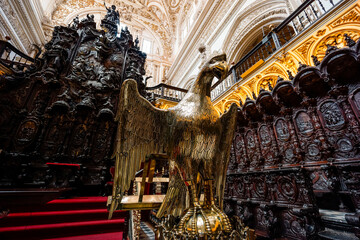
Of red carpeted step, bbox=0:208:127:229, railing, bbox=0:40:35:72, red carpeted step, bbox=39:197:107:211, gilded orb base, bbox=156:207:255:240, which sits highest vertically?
railing, bbox=0:40:35:72

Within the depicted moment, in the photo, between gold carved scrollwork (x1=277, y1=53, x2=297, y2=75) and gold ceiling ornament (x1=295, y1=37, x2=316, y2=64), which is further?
gold carved scrollwork (x1=277, y1=53, x2=297, y2=75)

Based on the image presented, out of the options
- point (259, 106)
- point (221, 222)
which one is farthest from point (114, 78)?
point (221, 222)

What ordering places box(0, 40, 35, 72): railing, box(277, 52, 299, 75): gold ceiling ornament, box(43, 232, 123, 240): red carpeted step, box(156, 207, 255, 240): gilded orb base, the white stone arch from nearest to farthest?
1. box(156, 207, 255, 240): gilded orb base
2. box(43, 232, 123, 240): red carpeted step
3. box(277, 52, 299, 75): gold ceiling ornament
4. box(0, 40, 35, 72): railing
5. the white stone arch

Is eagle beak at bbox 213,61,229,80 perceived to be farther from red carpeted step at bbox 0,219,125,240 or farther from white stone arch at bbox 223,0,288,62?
white stone arch at bbox 223,0,288,62

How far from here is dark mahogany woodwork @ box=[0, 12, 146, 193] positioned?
3693mm

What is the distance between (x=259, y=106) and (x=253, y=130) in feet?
2.87

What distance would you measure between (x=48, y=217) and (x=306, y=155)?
539cm

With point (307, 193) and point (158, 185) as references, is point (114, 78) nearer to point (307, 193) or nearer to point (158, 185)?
point (158, 185)

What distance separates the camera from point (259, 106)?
4.29 meters

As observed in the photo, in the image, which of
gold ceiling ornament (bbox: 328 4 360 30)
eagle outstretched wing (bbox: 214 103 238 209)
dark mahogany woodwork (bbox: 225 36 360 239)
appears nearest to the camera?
eagle outstretched wing (bbox: 214 103 238 209)

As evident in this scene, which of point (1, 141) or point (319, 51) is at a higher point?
point (319, 51)

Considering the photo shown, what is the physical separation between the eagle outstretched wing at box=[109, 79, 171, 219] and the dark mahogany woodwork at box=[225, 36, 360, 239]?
8.70ft

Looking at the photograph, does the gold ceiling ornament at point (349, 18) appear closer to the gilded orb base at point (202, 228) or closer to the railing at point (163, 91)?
the gilded orb base at point (202, 228)

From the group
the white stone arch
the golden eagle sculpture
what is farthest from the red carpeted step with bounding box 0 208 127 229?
the white stone arch
